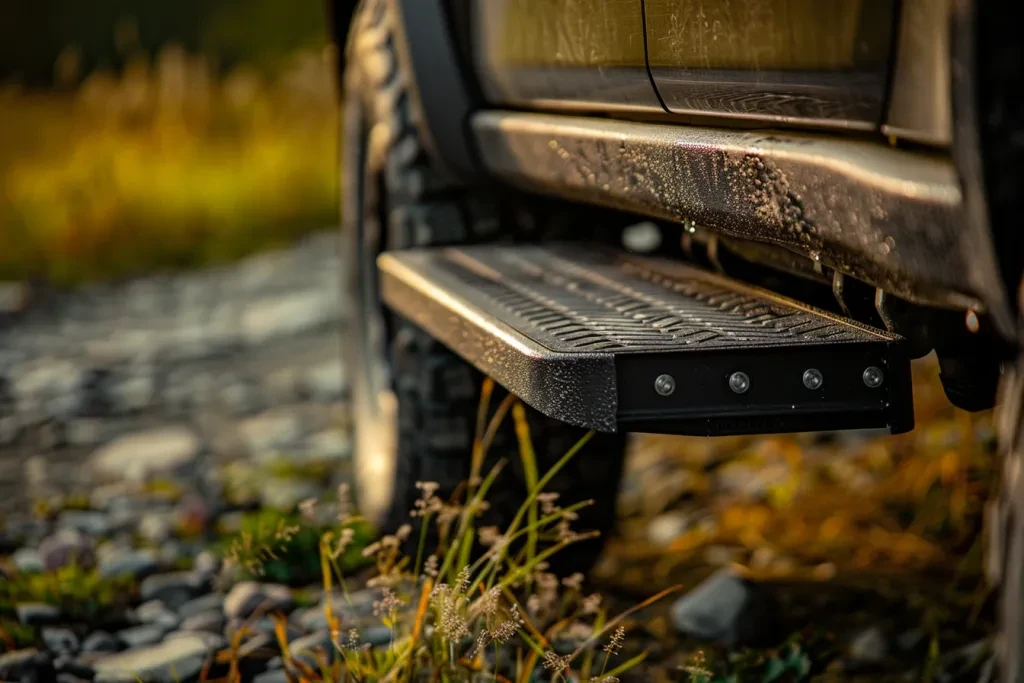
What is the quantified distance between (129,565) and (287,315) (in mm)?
2456

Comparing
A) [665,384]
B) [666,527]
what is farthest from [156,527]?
[665,384]

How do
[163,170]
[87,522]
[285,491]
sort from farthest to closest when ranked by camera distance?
1. [163,170]
2. [285,491]
3. [87,522]

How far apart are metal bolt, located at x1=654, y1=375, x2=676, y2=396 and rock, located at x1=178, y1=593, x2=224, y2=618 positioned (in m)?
1.21

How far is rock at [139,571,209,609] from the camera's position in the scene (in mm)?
2559

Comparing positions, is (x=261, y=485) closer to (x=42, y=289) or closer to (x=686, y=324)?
(x=686, y=324)

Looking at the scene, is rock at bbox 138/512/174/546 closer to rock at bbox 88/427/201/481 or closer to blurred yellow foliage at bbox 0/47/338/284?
rock at bbox 88/427/201/481

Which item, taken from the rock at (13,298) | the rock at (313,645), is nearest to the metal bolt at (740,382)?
the rock at (313,645)

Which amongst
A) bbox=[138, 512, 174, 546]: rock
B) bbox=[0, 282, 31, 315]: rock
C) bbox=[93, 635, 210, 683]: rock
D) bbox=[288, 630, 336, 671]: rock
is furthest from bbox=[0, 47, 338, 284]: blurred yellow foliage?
bbox=[288, 630, 336, 671]: rock

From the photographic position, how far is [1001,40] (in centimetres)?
109

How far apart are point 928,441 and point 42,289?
4088 mm

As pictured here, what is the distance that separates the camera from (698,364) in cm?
157

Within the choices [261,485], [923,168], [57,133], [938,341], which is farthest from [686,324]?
[57,133]

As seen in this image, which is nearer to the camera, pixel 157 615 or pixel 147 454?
pixel 157 615

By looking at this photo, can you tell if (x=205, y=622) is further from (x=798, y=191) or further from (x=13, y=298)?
(x=13, y=298)
